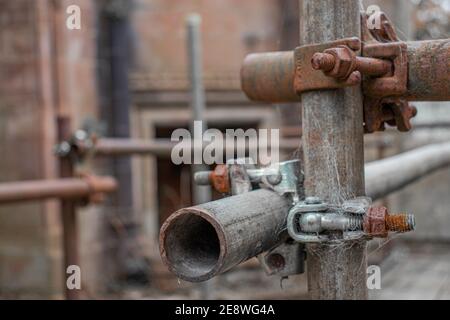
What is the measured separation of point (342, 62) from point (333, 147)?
0.19 metres

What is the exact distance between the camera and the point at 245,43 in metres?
7.05

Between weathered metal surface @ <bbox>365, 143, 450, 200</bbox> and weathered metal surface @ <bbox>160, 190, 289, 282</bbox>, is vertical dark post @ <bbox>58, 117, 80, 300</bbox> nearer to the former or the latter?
weathered metal surface @ <bbox>365, 143, 450, 200</bbox>

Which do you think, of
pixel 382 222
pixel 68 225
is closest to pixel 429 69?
pixel 382 222

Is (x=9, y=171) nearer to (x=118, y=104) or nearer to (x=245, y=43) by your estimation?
(x=118, y=104)

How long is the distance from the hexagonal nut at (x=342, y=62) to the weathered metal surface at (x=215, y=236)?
0.88 ft

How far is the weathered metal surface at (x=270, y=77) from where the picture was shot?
65.1 inches

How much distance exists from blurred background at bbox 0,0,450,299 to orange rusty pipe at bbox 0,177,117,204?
136cm

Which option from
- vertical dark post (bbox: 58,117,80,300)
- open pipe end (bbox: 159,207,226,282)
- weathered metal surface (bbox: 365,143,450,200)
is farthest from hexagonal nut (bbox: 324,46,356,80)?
vertical dark post (bbox: 58,117,80,300)

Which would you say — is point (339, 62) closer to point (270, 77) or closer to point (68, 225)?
point (270, 77)

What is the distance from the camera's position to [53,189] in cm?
355

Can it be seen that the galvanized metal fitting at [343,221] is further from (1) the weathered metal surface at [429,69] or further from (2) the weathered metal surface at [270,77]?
(2) the weathered metal surface at [270,77]

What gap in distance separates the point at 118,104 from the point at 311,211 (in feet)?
17.3

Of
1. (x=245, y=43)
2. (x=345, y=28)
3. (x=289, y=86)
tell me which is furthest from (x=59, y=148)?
(x=245, y=43)
